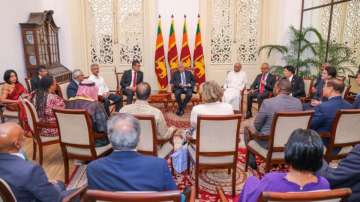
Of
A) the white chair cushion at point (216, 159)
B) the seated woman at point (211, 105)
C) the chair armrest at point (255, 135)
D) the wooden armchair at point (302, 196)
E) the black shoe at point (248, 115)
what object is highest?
the seated woman at point (211, 105)

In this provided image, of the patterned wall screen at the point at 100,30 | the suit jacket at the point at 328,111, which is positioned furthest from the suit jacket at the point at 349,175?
the patterned wall screen at the point at 100,30

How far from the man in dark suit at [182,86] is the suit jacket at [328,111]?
132 inches

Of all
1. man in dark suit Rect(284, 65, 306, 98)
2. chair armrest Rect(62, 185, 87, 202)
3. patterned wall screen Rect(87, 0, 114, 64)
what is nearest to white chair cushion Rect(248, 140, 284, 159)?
chair armrest Rect(62, 185, 87, 202)

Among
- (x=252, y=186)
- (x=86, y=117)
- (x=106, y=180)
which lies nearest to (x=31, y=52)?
(x=86, y=117)

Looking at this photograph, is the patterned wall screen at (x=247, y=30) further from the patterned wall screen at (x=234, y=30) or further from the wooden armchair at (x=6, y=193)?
the wooden armchair at (x=6, y=193)

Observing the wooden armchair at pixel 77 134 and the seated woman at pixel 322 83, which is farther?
the seated woman at pixel 322 83

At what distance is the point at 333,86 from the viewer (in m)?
3.05

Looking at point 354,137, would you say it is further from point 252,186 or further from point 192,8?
point 192,8

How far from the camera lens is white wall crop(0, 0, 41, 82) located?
5.25m

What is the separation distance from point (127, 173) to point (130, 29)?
6.51m

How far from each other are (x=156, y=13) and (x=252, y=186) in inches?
258

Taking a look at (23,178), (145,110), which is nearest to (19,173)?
(23,178)

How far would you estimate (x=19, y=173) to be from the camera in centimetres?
154

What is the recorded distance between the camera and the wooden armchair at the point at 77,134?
2848 millimetres
